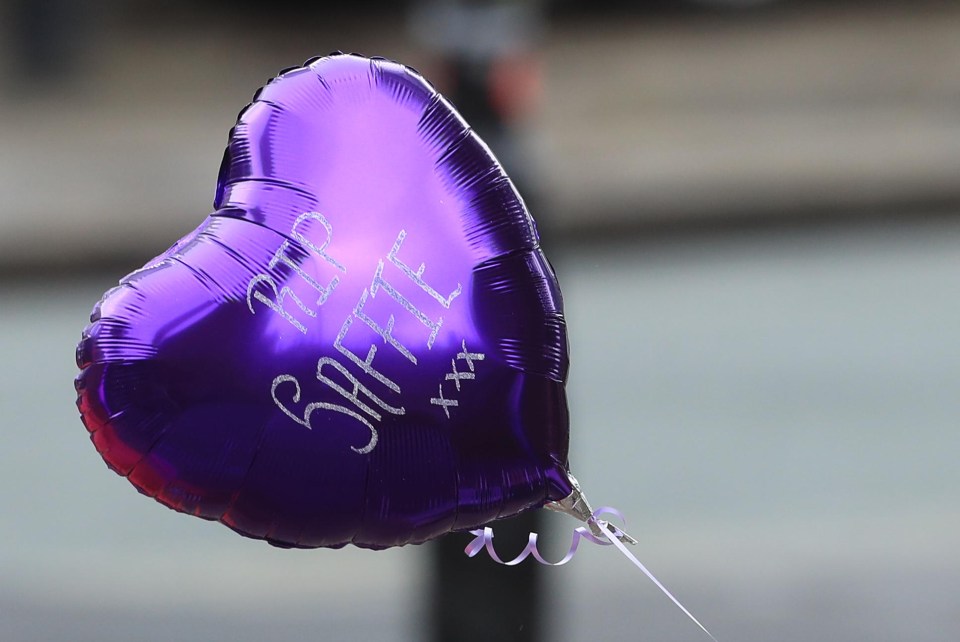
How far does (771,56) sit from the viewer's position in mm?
7891

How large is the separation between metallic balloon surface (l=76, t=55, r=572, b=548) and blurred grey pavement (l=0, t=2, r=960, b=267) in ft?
13.5

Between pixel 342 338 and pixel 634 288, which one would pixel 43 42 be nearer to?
pixel 634 288

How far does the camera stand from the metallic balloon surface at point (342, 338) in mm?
1453

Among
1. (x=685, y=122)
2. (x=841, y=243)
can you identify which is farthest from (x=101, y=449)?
(x=685, y=122)

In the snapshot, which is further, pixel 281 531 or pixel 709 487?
pixel 709 487

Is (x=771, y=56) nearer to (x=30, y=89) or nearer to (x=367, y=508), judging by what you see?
(x=30, y=89)

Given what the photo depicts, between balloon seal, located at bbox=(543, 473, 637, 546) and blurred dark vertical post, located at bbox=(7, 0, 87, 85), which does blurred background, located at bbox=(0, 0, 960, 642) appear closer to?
blurred dark vertical post, located at bbox=(7, 0, 87, 85)

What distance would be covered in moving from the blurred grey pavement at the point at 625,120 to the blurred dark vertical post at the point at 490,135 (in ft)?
11.7

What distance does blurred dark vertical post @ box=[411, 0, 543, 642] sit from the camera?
203 cm

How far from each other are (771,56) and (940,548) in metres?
5.03

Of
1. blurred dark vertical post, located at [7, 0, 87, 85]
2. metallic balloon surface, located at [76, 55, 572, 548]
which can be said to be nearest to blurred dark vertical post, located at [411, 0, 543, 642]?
metallic balloon surface, located at [76, 55, 572, 548]

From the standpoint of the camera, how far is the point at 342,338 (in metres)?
1.46

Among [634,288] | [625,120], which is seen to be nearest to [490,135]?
[634,288]

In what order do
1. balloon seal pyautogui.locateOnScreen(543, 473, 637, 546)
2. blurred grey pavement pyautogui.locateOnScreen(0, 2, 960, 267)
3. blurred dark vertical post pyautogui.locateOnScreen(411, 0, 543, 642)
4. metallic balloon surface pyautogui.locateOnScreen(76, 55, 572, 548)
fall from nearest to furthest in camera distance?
metallic balloon surface pyautogui.locateOnScreen(76, 55, 572, 548)
balloon seal pyautogui.locateOnScreen(543, 473, 637, 546)
blurred dark vertical post pyautogui.locateOnScreen(411, 0, 543, 642)
blurred grey pavement pyautogui.locateOnScreen(0, 2, 960, 267)
